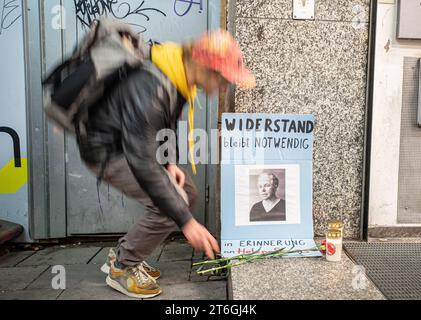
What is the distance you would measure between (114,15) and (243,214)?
6.63 feet

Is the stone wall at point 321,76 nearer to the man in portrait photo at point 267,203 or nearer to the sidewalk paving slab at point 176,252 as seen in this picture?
the man in portrait photo at point 267,203

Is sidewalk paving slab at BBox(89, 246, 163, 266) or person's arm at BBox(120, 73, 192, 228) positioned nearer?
person's arm at BBox(120, 73, 192, 228)

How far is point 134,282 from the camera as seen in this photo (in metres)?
2.33

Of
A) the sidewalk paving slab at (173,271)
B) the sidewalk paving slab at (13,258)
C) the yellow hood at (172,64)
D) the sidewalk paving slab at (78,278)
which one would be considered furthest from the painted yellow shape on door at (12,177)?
the yellow hood at (172,64)

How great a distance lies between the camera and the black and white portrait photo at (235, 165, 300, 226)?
8.45 ft

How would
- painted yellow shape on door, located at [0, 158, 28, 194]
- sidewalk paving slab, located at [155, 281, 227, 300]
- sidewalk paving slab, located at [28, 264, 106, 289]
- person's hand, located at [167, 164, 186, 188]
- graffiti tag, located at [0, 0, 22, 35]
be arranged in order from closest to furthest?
person's hand, located at [167, 164, 186, 188] → sidewalk paving slab, located at [155, 281, 227, 300] → sidewalk paving slab, located at [28, 264, 106, 289] → graffiti tag, located at [0, 0, 22, 35] → painted yellow shape on door, located at [0, 158, 28, 194]

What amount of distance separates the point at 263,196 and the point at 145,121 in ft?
4.40

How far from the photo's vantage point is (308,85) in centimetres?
278

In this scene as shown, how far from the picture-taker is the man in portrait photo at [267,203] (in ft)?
8.48

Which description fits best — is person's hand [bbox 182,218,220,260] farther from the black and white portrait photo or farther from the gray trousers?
the black and white portrait photo

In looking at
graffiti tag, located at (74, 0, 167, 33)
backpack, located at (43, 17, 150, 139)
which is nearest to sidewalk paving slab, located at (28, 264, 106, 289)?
backpack, located at (43, 17, 150, 139)

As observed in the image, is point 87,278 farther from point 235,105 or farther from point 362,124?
point 362,124

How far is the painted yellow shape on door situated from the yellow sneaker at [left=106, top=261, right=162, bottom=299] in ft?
4.88
